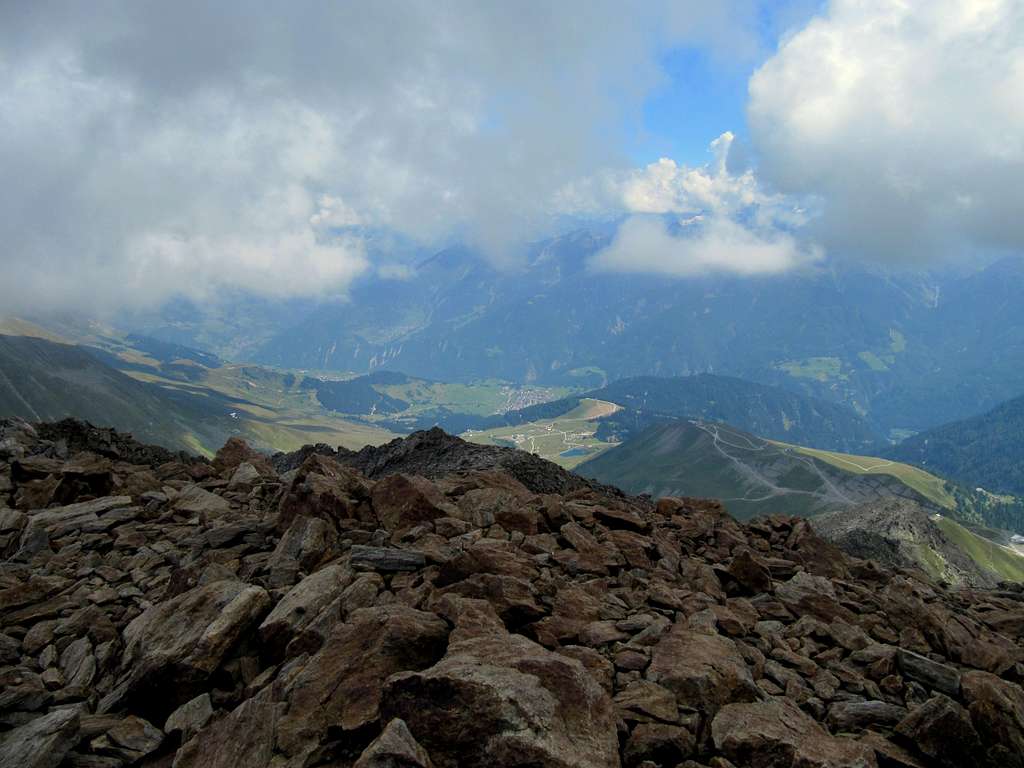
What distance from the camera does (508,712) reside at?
8.59 m

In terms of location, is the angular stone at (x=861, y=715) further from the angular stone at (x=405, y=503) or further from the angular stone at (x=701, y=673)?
the angular stone at (x=405, y=503)

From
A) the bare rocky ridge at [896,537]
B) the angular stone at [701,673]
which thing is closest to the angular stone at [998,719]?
the angular stone at [701,673]

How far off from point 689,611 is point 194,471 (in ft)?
71.3

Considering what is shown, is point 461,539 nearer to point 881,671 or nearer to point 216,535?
point 216,535

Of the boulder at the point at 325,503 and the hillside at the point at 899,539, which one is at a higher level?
the boulder at the point at 325,503

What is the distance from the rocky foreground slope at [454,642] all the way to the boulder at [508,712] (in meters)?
0.03

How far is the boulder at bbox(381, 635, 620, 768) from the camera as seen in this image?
8281mm

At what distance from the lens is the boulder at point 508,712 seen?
27.2 ft

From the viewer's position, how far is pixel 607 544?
17.5 metres

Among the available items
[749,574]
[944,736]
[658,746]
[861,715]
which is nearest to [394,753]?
[658,746]

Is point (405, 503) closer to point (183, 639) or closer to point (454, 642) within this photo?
point (183, 639)

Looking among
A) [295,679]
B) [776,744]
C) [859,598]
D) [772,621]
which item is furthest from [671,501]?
[295,679]

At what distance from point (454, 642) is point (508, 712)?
2.21 meters

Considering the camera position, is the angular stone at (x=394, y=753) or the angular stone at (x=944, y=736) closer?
the angular stone at (x=394, y=753)
